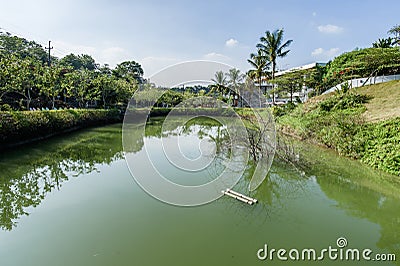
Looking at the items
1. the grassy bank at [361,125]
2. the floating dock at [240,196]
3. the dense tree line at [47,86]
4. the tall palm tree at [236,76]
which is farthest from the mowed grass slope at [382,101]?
the dense tree line at [47,86]

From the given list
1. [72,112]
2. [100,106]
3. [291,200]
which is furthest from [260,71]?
[291,200]

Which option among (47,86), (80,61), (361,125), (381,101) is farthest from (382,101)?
(80,61)

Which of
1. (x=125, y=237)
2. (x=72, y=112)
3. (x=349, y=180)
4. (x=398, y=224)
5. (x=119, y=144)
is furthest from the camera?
(x=72, y=112)

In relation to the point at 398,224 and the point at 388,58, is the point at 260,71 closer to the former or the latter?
the point at 388,58

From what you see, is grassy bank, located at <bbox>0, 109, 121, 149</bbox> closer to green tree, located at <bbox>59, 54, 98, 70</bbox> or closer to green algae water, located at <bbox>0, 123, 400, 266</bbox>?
green algae water, located at <bbox>0, 123, 400, 266</bbox>

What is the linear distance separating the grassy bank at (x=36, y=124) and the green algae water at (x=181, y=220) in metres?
2.24

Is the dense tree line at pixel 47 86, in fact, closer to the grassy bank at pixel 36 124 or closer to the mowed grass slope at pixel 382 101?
the grassy bank at pixel 36 124

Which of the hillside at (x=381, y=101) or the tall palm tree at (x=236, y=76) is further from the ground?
the tall palm tree at (x=236, y=76)

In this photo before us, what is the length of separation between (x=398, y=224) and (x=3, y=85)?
15131 millimetres

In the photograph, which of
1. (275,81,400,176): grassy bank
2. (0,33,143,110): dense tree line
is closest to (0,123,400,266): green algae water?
(275,81,400,176): grassy bank

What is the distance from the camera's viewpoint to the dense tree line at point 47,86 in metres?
12.4

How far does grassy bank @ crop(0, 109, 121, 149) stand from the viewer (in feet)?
29.6

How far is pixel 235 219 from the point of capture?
14.5ft

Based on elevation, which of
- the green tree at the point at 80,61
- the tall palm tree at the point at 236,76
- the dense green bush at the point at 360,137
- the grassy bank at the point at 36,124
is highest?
the green tree at the point at 80,61
